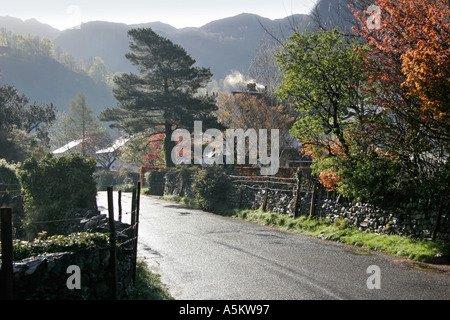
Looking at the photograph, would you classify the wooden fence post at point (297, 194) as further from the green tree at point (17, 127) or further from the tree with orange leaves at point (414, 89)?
the green tree at point (17, 127)

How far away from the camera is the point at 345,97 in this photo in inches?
624

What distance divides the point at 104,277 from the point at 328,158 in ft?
34.9

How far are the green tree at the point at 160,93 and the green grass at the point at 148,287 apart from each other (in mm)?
29132

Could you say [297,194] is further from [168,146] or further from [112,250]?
[168,146]

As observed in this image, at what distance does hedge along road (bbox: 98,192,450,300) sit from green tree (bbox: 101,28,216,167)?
77.6ft

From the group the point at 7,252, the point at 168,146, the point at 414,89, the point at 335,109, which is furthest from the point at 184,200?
the point at 7,252

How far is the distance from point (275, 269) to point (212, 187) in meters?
16.1

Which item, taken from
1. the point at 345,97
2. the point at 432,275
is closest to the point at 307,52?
the point at 345,97

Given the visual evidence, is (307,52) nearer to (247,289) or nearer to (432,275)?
Answer: (432,275)

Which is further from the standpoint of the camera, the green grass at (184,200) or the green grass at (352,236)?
the green grass at (184,200)

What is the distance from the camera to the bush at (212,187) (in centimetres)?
2674

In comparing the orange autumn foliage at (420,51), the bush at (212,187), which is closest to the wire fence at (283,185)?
the bush at (212,187)

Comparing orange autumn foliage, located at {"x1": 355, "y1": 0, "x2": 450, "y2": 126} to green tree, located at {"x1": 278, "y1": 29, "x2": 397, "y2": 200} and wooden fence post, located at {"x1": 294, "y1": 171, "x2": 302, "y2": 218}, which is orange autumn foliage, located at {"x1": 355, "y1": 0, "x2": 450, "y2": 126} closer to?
green tree, located at {"x1": 278, "y1": 29, "x2": 397, "y2": 200}

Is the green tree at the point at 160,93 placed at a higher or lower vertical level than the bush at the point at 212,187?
higher
